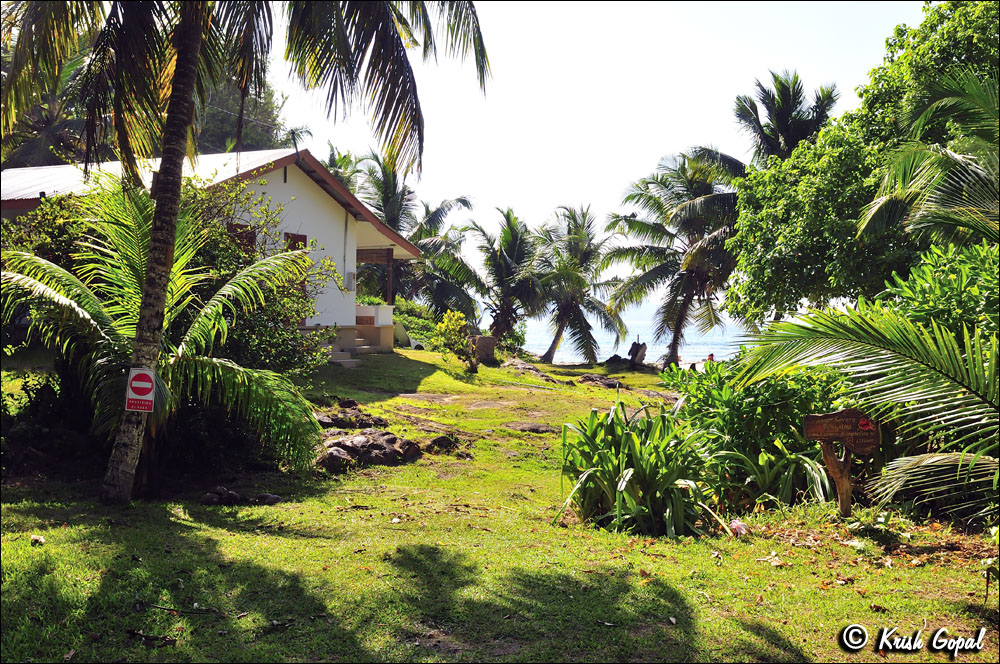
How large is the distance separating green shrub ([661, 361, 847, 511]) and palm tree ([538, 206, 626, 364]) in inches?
873

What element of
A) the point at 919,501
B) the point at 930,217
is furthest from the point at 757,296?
the point at 919,501

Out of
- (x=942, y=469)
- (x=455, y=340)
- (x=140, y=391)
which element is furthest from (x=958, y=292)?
(x=455, y=340)

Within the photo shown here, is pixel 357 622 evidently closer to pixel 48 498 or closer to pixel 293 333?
pixel 48 498

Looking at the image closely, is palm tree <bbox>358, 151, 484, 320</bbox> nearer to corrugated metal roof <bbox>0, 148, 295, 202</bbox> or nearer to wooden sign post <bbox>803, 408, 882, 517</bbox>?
corrugated metal roof <bbox>0, 148, 295, 202</bbox>

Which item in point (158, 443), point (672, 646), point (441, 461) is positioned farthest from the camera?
point (441, 461)

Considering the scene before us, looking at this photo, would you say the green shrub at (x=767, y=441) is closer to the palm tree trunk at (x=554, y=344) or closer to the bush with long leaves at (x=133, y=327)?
the bush with long leaves at (x=133, y=327)

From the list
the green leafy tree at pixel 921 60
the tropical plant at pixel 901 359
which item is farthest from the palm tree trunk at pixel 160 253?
the green leafy tree at pixel 921 60

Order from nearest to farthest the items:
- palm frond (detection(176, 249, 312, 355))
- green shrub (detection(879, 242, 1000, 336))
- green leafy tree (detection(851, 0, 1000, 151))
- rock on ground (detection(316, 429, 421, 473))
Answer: green shrub (detection(879, 242, 1000, 336)) → palm frond (detection(176, 249, 312, 355)) → rock on ground (detection(316, 429, 421, 473)) → green leafy tree (detection(851, 0, 1000, 151))

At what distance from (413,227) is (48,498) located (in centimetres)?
2928

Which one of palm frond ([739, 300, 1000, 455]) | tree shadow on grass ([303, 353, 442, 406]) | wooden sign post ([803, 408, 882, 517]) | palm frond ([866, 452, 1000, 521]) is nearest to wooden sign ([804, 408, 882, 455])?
wooden sign post ([803, 408, 882, 517])

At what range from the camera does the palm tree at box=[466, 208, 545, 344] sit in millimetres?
32625

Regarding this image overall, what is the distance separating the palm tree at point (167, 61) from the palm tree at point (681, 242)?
771 inches

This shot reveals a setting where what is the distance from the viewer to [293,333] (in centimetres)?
998

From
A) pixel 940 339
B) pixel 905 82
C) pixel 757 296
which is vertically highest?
pixel 905 82
